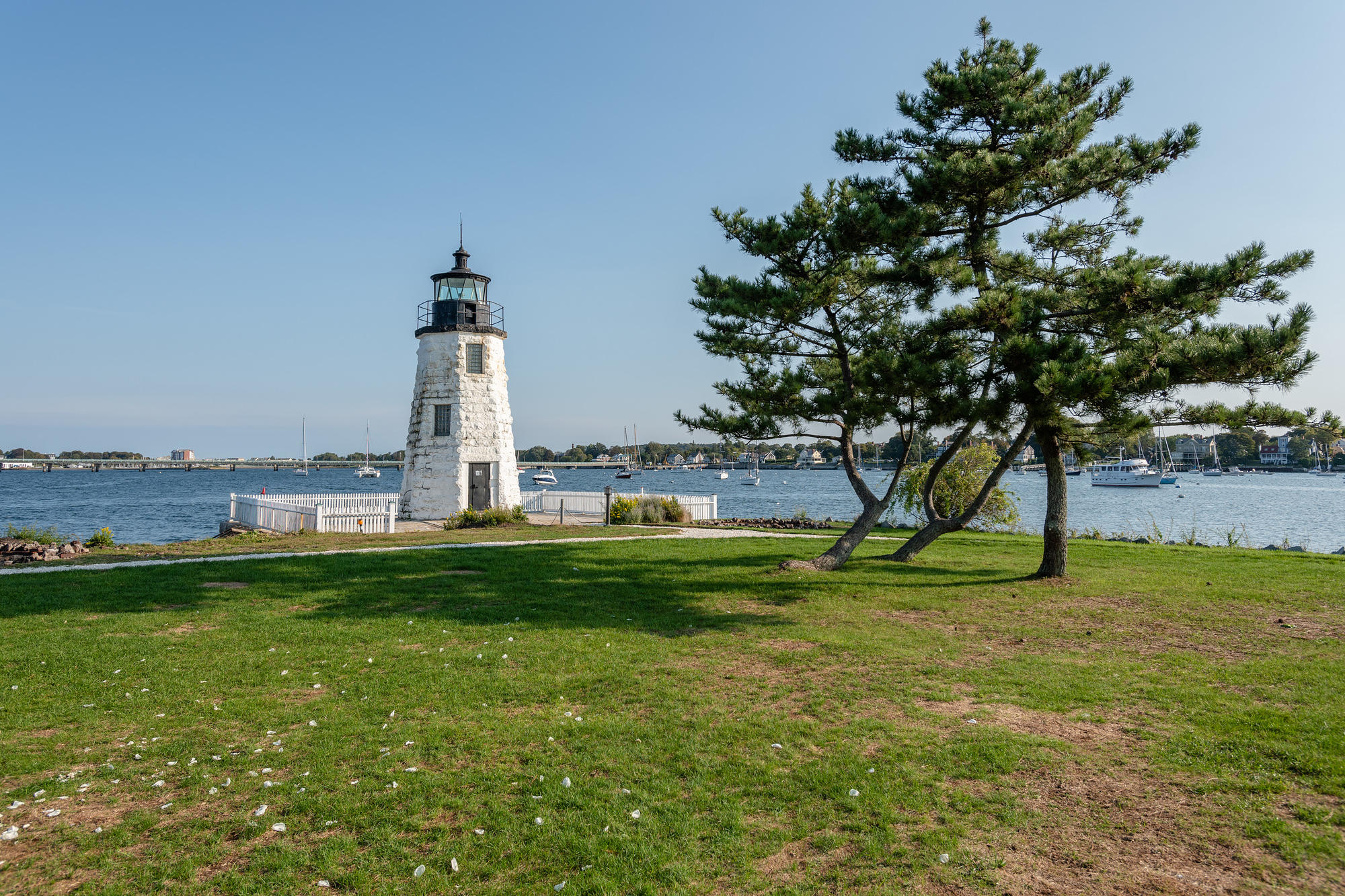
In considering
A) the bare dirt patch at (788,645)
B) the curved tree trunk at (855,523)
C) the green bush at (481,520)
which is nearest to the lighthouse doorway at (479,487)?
the green bush at (481,520)

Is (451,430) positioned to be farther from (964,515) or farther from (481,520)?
(964,515)

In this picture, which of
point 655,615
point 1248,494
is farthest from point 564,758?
point 1248,494

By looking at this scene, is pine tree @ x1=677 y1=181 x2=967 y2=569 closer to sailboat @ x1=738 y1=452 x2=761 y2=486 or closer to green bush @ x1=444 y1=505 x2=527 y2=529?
green bush @ x1=444 y1=505 x2=527 y2=529

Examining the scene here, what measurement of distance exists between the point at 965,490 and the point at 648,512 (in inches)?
417

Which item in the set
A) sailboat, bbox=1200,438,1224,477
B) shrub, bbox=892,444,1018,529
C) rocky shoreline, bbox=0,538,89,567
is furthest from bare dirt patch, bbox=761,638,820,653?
sailboat, bbox=1200,438,1224,477

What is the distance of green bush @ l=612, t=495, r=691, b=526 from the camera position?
86.2ft

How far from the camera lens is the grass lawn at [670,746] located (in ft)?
13.0

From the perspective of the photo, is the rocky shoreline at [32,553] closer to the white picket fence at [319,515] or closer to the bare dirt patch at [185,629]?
the white picket fence at [319,515]

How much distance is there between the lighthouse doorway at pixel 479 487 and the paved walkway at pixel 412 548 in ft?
27.8

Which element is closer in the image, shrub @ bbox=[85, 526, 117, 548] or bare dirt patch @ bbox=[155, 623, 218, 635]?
bare dirt patch @ bbox=[155, 623, 218, 635]

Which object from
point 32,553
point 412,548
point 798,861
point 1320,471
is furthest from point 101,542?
point 1320,471

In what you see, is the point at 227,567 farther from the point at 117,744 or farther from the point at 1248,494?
the point at 1248,494

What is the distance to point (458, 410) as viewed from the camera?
27000 millimetres

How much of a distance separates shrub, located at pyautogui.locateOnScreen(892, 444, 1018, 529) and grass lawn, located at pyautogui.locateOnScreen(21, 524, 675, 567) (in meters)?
8.18
